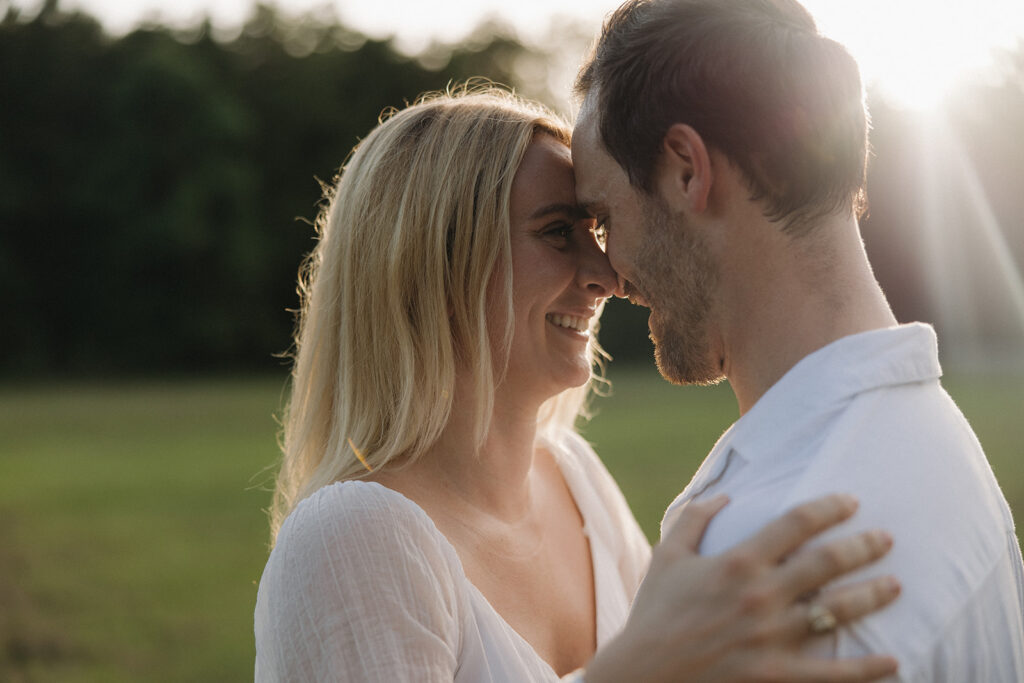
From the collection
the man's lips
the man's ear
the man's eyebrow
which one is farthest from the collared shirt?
the man's eyebrow

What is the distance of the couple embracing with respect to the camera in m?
1.77

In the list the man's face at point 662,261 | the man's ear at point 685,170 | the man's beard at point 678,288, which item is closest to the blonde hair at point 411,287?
the man's face at point 662,261

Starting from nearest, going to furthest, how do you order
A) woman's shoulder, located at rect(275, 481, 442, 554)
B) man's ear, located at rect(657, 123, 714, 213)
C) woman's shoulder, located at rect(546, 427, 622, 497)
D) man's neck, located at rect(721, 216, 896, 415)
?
man's neck, located at rect(721, 216, 896, 415) → man's ear, located at rect(657, 123, 714, 213) → woman's shoulder, located at rect(275, 481, 442, 554) → woman's shoulder, located at rect(546, 427, 622, 497)

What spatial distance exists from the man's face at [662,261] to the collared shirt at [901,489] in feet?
1.23

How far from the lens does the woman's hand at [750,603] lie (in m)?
1.70

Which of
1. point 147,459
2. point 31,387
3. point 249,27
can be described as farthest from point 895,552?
point 249,27

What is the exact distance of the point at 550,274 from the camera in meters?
3.16

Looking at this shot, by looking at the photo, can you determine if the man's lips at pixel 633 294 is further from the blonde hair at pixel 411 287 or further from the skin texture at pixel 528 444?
the blonde hair at pixel 411 287

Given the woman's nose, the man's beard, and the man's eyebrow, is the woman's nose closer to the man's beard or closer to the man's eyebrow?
the man's eyebrow

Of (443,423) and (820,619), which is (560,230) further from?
(820,619)

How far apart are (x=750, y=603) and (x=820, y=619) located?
13 cm

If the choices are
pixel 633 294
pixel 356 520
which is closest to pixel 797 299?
pixel 633 294

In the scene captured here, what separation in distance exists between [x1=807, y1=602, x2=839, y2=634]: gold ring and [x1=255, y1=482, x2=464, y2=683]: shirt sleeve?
1075mm

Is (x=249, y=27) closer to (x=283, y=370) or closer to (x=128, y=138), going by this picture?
(x=128, y=138)
